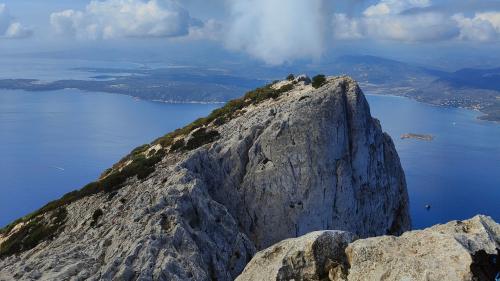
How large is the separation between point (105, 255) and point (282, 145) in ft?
54.2

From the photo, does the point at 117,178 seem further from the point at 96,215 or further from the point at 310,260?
the point at 310,260

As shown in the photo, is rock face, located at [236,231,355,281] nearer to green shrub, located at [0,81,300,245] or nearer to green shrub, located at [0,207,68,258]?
green shrub, located at [0,207,68,258]

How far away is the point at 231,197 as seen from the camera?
33281 millimetres

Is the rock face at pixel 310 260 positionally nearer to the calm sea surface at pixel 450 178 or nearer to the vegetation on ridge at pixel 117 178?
the vegetation on ridge at pixel 117 178

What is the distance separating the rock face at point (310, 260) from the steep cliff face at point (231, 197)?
390 inches

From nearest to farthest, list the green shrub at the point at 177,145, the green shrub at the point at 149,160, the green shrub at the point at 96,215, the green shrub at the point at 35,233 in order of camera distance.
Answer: the green shrub at the point at 96,215 < the green shrub at the point at 35,233 < the green shrub at the point at 149,160 < the green shrub at the point at 177,145

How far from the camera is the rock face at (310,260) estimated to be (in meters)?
11.9

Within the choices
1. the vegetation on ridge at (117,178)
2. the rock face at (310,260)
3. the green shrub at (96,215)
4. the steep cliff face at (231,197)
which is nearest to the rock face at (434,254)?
the rock face at (310,260)

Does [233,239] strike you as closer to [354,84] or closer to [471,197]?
[354,84]

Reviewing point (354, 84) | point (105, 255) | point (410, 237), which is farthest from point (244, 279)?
point (354, 84)

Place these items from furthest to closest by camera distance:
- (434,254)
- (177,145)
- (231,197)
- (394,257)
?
(177,145) → (231,197) → (394,257) → (434,254)

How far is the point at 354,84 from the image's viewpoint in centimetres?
4034

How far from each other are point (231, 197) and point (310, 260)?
2149 centimetres

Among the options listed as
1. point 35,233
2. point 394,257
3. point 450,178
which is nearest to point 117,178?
point 35,233
